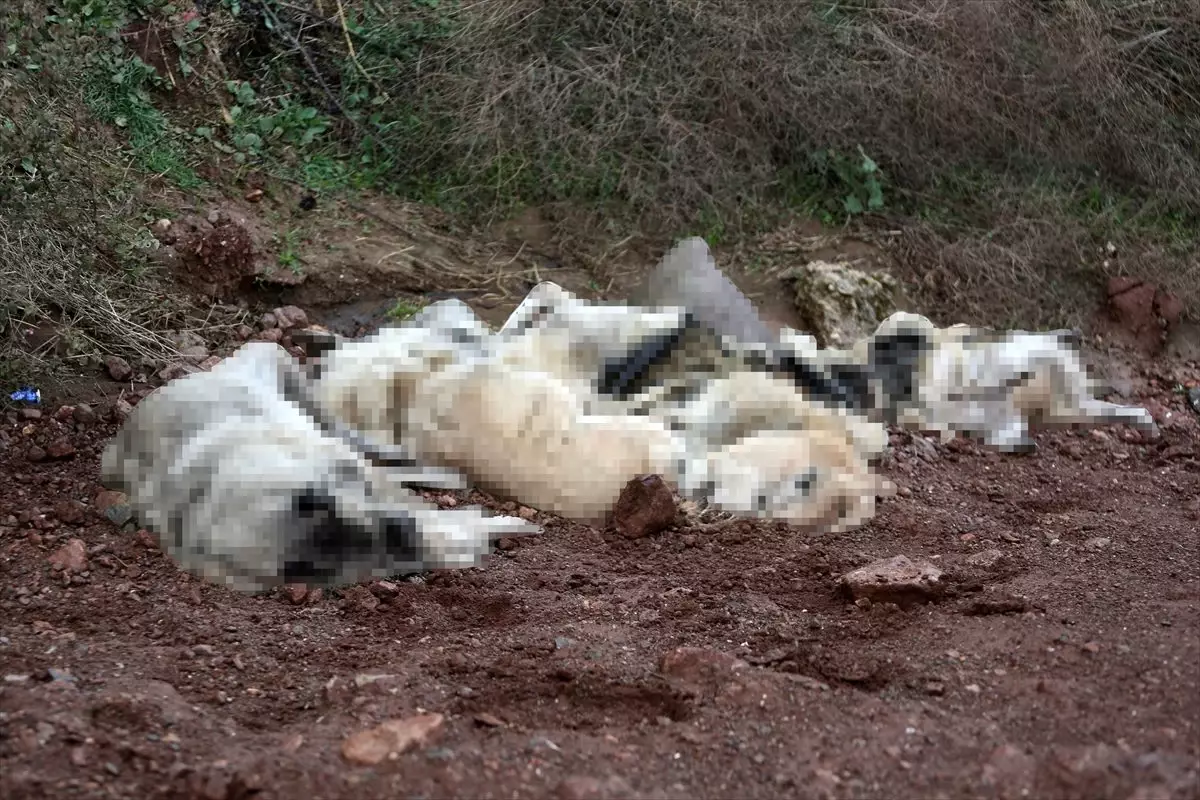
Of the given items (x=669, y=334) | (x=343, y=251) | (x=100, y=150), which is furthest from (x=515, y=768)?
(x=100, y=150)

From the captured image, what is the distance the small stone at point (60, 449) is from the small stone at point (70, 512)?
259mm

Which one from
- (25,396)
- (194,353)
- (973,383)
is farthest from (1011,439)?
(25,396)

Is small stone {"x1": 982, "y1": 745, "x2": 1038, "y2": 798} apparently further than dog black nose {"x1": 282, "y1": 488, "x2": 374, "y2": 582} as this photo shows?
No

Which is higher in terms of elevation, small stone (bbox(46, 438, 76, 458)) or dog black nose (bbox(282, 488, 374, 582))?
small stone (bbox(46, 438, 76, 458))

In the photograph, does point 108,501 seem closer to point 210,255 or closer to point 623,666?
point 210,255

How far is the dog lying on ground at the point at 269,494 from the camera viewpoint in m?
2.70

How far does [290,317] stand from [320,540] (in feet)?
4.61

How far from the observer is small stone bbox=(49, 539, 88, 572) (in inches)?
106

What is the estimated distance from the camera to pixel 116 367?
11.2 ft

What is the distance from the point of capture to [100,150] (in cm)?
405

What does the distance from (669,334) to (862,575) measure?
1170 millimetres

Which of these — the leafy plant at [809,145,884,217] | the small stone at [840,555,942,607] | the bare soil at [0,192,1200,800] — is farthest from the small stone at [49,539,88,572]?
the leafy plant at [809,145,884,217]

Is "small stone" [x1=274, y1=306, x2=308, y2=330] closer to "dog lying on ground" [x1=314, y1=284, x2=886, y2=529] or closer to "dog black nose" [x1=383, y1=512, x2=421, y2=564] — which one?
"dog lying on ground" [x1=314, y1=284, x2=886, y2=529]

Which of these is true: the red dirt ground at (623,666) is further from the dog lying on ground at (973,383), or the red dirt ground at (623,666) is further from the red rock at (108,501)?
the dog lying on ground at (973,383)
